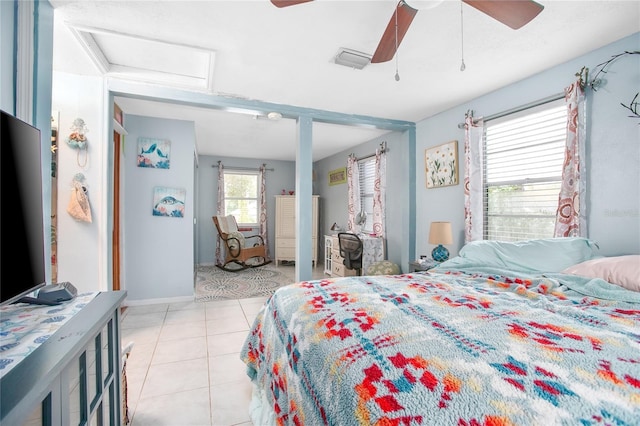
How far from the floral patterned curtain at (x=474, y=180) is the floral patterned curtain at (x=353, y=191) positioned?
2.47 meters

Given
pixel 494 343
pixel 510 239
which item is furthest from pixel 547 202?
pixel 494 343

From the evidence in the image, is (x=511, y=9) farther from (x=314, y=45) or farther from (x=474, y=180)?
(x=474, y=180)

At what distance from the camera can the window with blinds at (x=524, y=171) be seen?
246 centimetres

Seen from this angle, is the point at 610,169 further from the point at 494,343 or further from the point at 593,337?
the point at 494,343

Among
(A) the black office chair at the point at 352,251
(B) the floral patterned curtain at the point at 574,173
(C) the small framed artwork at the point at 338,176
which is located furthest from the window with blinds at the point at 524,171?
(C) the small framed artwork at the point at 338,176

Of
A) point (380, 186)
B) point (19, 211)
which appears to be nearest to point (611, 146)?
point (380, 186)

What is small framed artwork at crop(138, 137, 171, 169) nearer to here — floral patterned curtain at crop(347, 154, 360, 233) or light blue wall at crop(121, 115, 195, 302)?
light blue wall at crop(121, 115, 195, 302)

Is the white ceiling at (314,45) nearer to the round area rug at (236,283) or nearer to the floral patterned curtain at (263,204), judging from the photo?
the round area rug at (236,283)

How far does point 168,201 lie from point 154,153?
625 millimetres

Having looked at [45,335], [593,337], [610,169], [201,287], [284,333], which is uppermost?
[610,169]

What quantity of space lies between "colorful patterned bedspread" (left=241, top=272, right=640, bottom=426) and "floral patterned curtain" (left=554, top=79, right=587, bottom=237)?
2.56 feet

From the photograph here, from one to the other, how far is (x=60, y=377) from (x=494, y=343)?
4.28ft

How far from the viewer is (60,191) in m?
2.39

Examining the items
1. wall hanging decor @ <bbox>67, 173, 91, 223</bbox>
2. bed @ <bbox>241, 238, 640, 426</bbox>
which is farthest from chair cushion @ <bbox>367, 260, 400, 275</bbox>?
wall hanging decor @ <bbox>67, 173, 91, 223</bbox>
